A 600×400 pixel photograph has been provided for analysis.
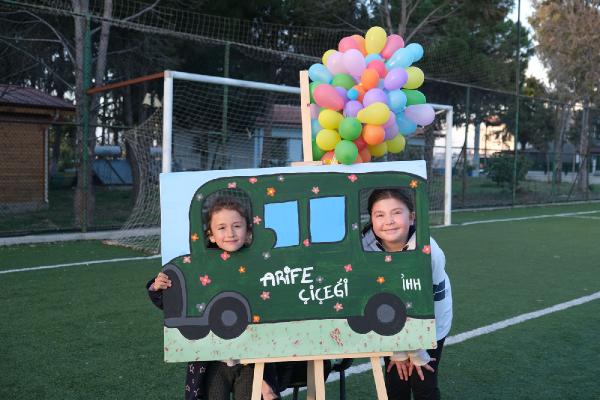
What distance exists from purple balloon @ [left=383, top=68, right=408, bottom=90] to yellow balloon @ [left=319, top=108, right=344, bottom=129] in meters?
0.27

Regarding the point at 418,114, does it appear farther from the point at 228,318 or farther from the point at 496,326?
the point at 496,326

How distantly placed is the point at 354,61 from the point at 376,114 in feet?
1.03

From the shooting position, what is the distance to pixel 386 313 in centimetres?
263

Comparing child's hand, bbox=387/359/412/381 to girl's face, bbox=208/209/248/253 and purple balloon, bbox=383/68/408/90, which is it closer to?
girl's face, bbox=208/209/248/253

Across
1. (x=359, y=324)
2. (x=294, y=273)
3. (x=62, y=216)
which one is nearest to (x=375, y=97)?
(x=294, y=273)

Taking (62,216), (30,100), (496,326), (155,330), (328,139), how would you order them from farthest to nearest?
→ (30,100) < (62,216) < (496,326) < (155,330) < (328,139)

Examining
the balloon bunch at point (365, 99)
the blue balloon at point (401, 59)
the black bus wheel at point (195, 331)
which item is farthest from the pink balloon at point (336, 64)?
the black bus wheel at point (195, 331)

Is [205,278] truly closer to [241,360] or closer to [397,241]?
[241,360]

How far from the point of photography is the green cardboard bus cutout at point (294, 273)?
2.61 metres

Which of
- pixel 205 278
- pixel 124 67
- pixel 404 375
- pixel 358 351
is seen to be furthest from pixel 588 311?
pixel 124 67

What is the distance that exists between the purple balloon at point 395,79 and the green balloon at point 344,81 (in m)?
0.17

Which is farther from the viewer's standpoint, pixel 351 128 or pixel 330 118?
pixel 330 118

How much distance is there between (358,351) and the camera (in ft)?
8.56

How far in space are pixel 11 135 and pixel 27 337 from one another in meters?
10.7
